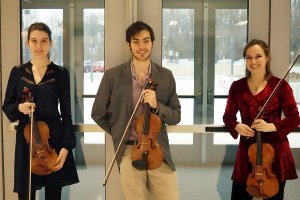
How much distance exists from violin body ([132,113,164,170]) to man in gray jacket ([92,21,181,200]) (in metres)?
0.14

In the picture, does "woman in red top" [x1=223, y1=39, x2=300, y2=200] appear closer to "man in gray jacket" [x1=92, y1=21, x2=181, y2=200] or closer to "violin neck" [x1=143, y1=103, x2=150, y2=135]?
"man in gray jacket" [x1=92, y1=21, x2=181, y2=200]

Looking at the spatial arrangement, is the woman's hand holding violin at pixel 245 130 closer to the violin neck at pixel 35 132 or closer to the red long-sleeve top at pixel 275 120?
the red long-sleeve top at pixel 275 120

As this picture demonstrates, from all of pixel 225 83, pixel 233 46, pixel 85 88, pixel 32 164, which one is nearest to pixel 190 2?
pixel 233 46

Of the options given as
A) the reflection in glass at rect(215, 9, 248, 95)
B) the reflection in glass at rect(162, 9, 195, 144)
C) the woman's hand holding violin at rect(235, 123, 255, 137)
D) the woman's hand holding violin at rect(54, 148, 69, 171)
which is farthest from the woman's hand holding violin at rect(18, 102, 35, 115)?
the reflection in glass at rect(215, 9, 248, 95)

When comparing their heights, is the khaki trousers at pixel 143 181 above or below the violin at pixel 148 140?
below

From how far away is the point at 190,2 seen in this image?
284 centimetres

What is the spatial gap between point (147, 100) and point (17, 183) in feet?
3.09

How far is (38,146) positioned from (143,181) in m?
0.63

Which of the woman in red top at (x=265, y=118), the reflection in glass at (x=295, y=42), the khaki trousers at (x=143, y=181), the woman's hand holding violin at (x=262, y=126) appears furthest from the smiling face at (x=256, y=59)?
the khaki trousers at (x=143, y=181)

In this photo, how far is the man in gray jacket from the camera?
7.69 ft

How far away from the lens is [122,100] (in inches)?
94.6

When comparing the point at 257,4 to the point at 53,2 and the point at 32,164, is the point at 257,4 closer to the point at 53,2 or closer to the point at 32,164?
the point at 53,2

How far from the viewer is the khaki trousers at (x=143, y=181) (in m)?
2.36

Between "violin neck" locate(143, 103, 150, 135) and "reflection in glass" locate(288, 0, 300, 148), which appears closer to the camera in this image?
"violin neck" locate(143, 103, 150, 135)
